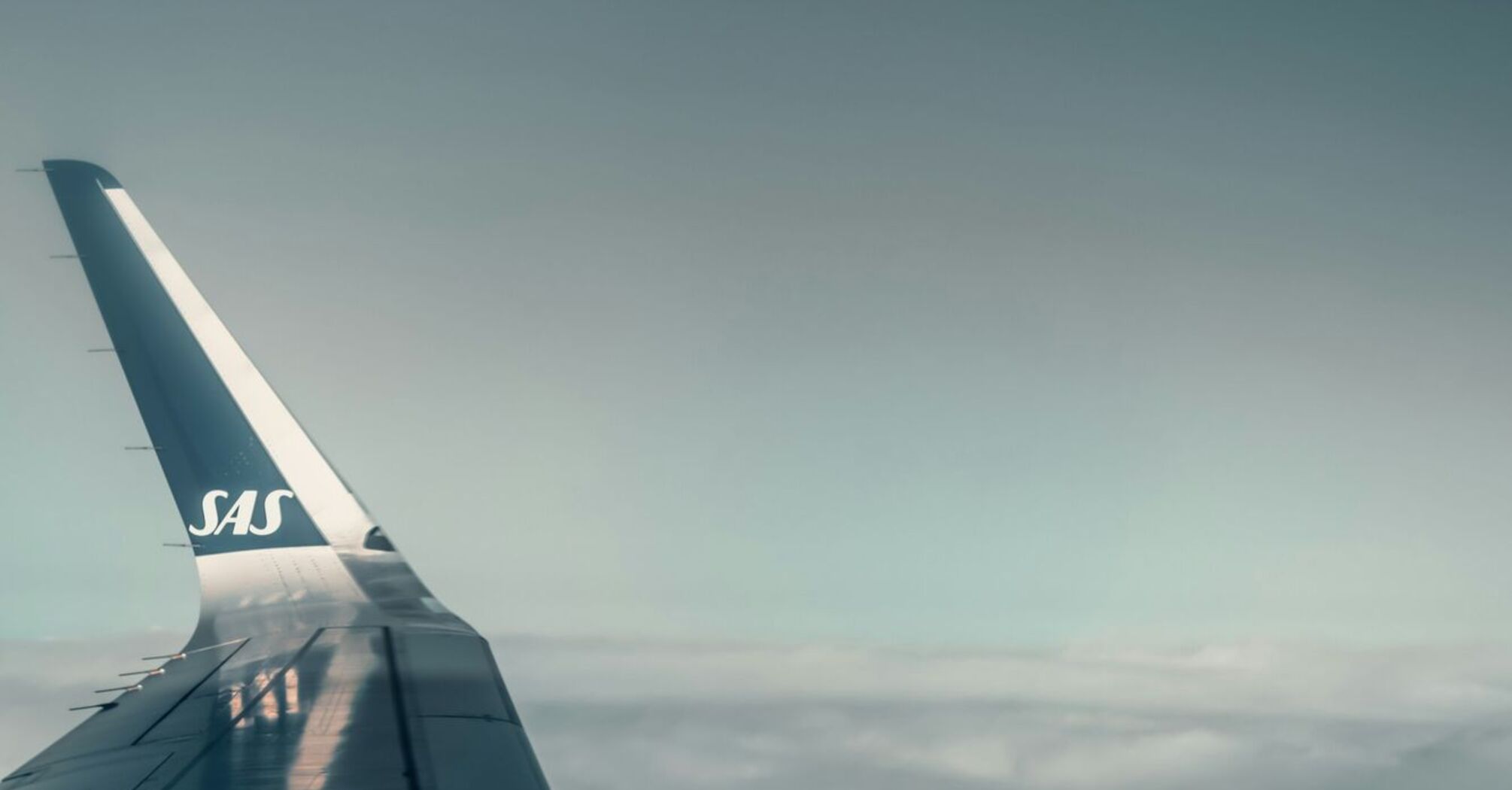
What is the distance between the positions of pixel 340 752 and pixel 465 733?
54 centimetres

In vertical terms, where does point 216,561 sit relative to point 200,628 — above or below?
above

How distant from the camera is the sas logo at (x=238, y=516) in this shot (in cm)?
727

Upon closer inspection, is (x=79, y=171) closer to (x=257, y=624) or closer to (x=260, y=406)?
(x=260, y=406)

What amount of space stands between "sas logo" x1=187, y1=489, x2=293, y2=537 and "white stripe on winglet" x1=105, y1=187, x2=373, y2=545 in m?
0.21

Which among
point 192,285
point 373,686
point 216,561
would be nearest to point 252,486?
point 216,561

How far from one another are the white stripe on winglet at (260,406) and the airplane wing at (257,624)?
11 mm

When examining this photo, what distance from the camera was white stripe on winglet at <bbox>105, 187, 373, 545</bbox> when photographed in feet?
24.2

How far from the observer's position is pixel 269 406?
7402mm

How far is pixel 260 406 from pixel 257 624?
1.65 meters

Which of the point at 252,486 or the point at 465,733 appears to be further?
the point at 252,486

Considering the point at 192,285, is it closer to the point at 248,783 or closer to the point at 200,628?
the point at 200,628

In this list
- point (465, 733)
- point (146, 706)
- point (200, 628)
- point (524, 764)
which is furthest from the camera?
point (200, 628)

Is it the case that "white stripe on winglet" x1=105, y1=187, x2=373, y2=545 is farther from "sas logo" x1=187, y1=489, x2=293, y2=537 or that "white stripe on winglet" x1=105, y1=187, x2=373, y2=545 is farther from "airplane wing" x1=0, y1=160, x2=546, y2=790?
"sas logo" x1=187, y1=489, x2=293, y2=537

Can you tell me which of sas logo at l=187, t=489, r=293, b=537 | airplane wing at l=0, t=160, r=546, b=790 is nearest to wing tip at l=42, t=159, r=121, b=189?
airplane wing at l=0, t=160, r=546, b=790
